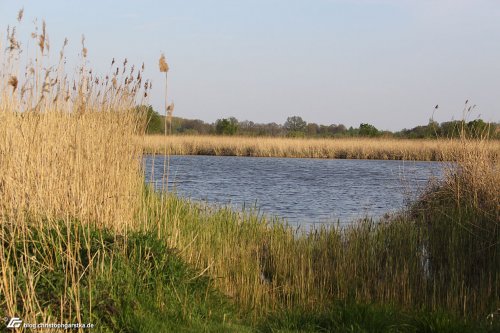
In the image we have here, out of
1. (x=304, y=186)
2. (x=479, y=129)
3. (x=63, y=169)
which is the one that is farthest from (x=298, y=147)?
(x=63, y=169)

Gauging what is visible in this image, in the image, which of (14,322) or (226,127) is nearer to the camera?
(14,322)

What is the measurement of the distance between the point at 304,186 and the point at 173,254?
44.5ft

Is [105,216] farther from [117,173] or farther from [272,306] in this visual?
[272,306]

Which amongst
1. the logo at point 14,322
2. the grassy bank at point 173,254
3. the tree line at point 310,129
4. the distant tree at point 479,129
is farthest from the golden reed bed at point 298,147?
the logo at point 14,322

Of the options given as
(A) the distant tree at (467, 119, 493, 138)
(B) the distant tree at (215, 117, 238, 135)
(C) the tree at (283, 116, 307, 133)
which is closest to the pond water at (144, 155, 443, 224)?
(A) the distant tree at (467, 119, 493, 138)

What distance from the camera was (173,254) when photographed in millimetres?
5434

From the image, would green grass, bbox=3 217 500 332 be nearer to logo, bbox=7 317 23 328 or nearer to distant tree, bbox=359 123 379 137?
logo, bbox=7 317 23 328

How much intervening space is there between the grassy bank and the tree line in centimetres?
113

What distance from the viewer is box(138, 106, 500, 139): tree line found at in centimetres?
970

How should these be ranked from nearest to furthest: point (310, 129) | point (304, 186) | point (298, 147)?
point (304, 186) → point (298, 147) → point (310, 129)

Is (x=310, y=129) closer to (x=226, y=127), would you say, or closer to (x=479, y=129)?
(x=226, y=127)

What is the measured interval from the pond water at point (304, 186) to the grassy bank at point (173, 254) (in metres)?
1.94

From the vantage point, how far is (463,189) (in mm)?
8500

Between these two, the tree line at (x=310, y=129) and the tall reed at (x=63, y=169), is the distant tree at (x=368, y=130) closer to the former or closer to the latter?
the tree line at (x=310, y=129)
